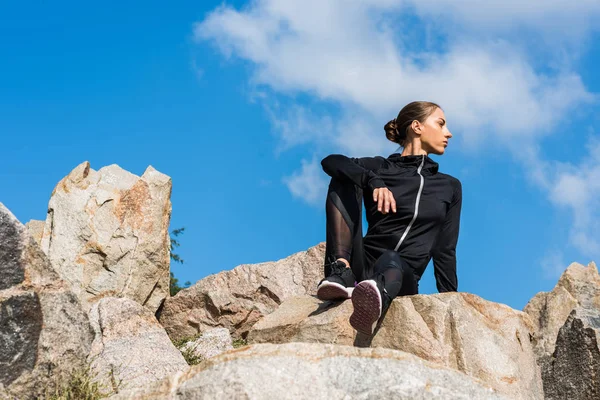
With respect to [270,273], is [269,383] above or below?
below

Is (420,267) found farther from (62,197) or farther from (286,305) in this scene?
(62,197)

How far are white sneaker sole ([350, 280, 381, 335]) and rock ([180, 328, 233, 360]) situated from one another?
4.75 meters

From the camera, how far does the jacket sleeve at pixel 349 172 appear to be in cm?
757

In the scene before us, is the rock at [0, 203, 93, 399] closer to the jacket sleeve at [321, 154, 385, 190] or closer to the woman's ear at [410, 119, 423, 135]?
the jacket sleeve at [321, 154, 385, 190]

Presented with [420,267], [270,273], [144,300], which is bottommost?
[420,267]

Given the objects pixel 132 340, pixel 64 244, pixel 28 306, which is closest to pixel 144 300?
pixel 64 244

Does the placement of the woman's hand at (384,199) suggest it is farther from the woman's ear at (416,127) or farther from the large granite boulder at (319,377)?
the large granite boulder at (319,377)

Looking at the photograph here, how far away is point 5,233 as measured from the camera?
6.70 meters

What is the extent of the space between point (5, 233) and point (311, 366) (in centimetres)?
366

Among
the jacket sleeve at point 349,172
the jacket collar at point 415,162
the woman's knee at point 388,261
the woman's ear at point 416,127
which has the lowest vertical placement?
the woman's knee at point 388,261

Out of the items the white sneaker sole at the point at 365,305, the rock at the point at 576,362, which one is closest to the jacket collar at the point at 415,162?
the white sneaker sole at the point at 365,305

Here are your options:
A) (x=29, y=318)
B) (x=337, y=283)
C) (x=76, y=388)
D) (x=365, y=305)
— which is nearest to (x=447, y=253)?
(x=337, y=283)

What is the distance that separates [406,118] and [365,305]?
2.77 meters

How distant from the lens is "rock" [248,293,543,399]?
7.31 meters
